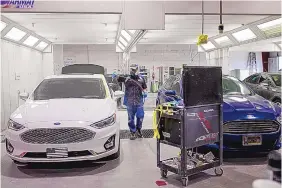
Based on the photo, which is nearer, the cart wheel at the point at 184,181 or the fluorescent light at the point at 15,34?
the cart wheel at the point at 184,181

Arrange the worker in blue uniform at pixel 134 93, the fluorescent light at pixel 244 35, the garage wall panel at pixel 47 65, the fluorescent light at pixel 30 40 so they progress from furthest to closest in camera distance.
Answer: the garage wall panel at pixel 47 65
the fluorescent light at pixel 30 40
the fluorescent light at pixel 244 35
the worker in blue uniform at pixel 134 93

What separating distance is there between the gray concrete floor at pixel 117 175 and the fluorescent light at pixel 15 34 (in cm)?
352

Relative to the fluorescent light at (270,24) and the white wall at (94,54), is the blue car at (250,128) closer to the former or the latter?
the fluorescent light at (270,24)

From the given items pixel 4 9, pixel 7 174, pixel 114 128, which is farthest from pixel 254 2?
pixel 7 174

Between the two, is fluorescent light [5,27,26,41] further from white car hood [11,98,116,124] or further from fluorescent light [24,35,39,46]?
white car hood [11,98,116,124]

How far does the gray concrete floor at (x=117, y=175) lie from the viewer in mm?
4234

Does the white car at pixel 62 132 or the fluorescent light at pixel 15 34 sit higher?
the fluorescent light at pixel 15 34

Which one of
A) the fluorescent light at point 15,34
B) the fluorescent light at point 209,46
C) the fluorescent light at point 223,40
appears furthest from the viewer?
the fluorescent light at point 209,46

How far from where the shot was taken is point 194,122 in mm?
4199

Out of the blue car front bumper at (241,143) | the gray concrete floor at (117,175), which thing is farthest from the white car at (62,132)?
the blue car front bumper at (241,143)

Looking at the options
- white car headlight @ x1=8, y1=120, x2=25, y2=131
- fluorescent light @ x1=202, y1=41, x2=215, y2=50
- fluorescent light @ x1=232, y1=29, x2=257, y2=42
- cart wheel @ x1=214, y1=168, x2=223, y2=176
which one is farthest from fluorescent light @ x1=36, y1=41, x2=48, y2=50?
cart wheel @ x1=214, y1=168, x2=223, y2=176

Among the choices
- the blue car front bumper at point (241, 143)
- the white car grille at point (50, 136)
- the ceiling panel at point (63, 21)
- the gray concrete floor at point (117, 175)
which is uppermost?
the ceiling panel at point (63, 21)

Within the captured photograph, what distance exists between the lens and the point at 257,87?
33.6 ft

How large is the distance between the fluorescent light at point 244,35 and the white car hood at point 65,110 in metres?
5.03
